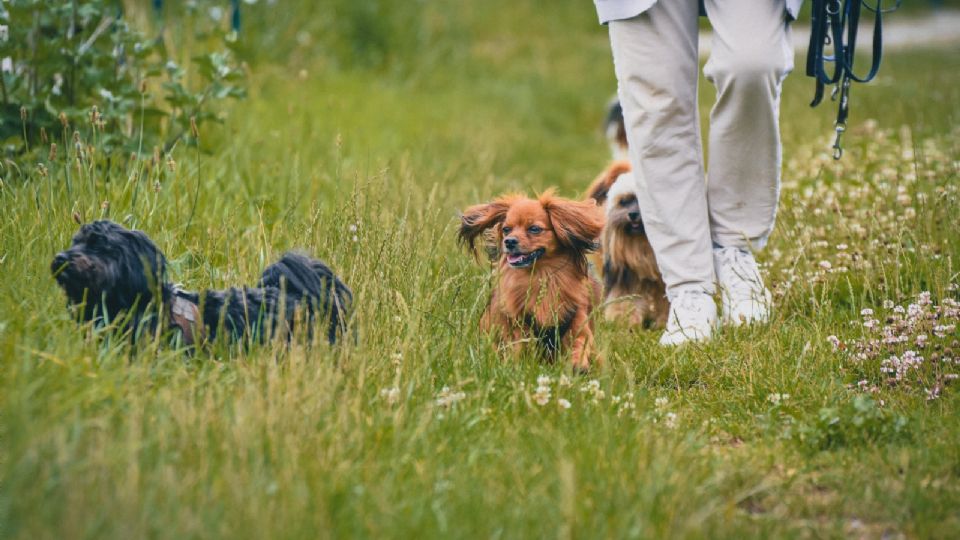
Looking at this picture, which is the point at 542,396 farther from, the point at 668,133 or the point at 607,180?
the point at 607,180

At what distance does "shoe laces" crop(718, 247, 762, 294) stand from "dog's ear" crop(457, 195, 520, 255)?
104cm

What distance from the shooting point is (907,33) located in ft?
63.1

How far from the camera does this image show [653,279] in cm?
489

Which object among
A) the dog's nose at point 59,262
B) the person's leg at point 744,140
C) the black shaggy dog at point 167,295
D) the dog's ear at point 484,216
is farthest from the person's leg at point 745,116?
the dog's nose at point 59,262

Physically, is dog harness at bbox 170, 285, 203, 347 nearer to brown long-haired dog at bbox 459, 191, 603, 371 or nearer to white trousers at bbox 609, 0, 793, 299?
brown long-haired dog at bbox 459, 191, 603, 371

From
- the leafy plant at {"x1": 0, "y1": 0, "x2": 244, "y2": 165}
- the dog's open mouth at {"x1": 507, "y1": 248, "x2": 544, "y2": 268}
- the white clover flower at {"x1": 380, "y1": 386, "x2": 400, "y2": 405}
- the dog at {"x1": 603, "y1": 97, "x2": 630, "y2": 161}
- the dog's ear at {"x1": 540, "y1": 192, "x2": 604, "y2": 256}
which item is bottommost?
the dog at {"x1": 603, "y1": 97, "x2": 630, "y2": 161}

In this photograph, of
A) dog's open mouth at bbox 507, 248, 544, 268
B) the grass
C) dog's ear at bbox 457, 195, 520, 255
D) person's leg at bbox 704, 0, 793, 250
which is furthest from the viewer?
person's leg at bbox 704, 0, 793, 250

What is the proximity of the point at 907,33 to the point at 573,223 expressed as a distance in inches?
697

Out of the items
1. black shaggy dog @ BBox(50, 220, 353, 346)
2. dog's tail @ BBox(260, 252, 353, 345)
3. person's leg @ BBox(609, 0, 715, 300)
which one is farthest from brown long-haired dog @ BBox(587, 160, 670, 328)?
black shaggy dog @ BBox(50, 220, 353, 346)

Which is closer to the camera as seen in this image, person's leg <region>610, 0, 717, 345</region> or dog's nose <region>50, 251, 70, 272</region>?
dog's nose <region>50, 251, 70, 272</region>

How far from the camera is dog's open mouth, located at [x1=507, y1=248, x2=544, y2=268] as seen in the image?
3656mm

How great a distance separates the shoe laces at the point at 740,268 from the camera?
4.35 m

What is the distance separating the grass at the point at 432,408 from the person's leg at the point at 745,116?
290mm

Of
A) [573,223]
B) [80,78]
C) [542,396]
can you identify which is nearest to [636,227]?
[573,223]
